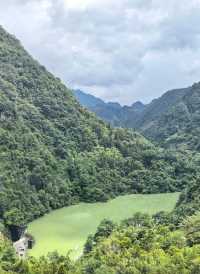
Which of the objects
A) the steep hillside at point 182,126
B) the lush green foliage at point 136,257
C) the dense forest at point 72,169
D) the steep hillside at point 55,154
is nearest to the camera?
the lush green foliage at point 136,257

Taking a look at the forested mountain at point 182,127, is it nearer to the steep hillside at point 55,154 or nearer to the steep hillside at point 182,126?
the steep hillside at point 182,126

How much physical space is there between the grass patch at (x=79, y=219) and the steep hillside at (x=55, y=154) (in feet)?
5.35

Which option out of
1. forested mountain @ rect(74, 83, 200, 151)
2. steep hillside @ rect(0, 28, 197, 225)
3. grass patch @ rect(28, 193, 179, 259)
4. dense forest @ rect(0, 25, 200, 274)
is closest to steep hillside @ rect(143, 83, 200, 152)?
forested mountain @ rect(74, 83, 200, 151)

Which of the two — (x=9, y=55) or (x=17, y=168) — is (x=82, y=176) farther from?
(x=9, y=55)

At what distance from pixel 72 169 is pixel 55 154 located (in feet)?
10.5

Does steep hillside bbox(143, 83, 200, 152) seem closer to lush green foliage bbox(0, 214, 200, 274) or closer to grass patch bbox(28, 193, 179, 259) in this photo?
grass patch bbox(28, 193, 179, 259)

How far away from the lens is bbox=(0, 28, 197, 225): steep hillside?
244ft

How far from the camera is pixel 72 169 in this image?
8488 centimetres

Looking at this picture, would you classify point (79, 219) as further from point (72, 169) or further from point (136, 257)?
point (136, 257)

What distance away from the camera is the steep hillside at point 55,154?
7438cm

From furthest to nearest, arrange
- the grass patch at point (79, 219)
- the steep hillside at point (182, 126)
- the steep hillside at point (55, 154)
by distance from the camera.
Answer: the steep hillside at point (182, 126), the steep hillside at point (55, 154), the grass patch at point (79, 219)

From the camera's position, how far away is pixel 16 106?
86.9 metres

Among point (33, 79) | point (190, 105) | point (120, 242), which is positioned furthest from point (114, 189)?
point (190, 105)

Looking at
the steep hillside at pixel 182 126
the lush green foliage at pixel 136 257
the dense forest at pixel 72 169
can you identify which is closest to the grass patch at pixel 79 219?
the dense forest at pixel 72 169
